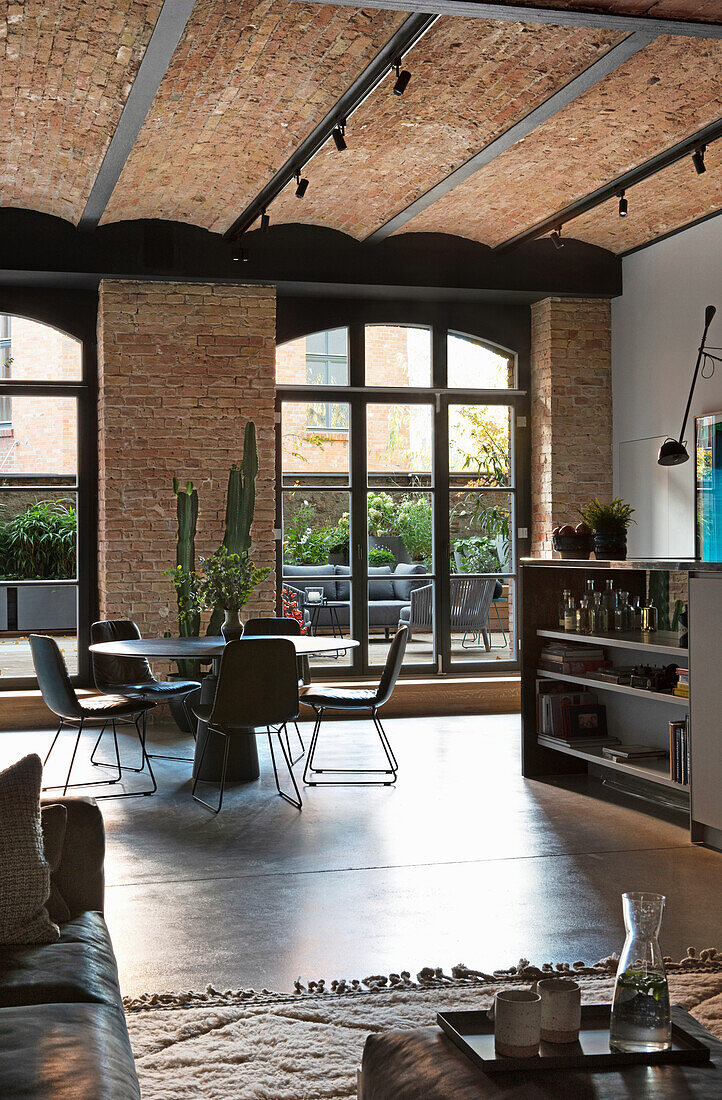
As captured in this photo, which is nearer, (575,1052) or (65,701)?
(575,1052)

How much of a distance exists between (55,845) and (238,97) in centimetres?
484

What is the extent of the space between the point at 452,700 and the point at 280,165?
4.64 metres

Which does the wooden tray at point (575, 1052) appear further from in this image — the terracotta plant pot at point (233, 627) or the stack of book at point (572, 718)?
the terracotta plant pot at point (233, 627)

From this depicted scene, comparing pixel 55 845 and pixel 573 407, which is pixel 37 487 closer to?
pixel 573 407

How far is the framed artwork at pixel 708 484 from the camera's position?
8141 millimetres

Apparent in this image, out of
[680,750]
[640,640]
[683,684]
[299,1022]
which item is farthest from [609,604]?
[299,1022]

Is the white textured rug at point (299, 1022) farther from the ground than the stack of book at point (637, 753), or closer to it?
closer to it

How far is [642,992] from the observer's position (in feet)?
6.67

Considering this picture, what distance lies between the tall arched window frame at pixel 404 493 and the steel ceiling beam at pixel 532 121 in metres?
1.62

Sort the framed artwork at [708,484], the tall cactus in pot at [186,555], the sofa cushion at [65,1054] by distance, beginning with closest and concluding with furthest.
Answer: the sofa cushion at [65,1054]
the framed artwork at [708,484]
the tall cactus in pot at [186,555]

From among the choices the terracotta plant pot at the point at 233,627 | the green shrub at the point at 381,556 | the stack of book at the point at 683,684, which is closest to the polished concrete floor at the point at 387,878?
the stack of book at the point at 683,684

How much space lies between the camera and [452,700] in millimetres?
9508

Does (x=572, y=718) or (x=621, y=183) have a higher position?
(x=621, y=183)

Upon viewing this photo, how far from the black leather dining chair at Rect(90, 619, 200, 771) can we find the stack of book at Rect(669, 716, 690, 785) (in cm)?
312
